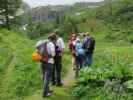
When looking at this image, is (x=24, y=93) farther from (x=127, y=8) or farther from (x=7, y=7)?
(x=127, y=8)

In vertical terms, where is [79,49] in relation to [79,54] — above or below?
above

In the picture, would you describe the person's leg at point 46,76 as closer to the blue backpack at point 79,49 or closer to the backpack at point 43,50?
the backpack at point 43,50

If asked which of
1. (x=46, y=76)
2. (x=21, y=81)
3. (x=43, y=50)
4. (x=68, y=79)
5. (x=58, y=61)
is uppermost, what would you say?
(x=43, y=50)

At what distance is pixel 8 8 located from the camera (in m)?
62.4

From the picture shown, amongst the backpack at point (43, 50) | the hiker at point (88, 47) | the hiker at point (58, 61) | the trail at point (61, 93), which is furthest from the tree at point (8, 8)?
the backpack at point (43, 50)

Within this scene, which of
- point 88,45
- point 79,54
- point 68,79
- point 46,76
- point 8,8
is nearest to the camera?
point 46,76

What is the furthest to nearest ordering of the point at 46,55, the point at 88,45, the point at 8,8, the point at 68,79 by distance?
the point at 8,8
the point at 88,45
the point at 68,79
the point at 46,55

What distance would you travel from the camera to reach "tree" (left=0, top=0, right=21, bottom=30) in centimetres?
6094

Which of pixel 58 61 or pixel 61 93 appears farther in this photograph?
pixel 58 61

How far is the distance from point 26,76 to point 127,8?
330 ft

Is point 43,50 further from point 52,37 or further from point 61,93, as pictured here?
point 61,93

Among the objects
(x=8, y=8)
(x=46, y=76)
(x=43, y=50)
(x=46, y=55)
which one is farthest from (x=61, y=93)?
(x=8, y=8)

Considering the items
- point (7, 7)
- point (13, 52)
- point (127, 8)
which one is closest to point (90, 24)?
point (127, 8)

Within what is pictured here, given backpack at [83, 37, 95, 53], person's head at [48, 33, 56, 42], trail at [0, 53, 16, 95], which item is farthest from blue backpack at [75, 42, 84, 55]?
trail at [0, 53, 16, 95]
